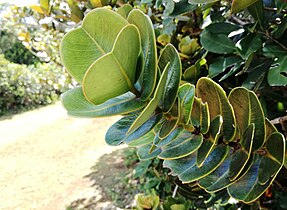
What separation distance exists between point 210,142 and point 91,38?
0.21 metres

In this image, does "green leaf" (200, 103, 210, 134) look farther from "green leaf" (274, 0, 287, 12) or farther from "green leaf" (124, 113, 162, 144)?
"green leaf" (274, 0, 287, 12)

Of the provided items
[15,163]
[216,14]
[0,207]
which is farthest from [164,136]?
[15,163]

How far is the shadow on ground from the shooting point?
3.22 meters

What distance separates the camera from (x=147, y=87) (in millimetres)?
360

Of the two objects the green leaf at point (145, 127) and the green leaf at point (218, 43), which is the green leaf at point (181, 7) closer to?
the green leaf at point (218, 43)

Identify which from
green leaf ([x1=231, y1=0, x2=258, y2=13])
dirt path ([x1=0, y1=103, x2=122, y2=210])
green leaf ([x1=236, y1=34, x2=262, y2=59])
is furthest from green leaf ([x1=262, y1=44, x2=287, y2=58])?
dirt path ([x1=0, y1=103, x2=122, y2=210])

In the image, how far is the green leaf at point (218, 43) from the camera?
0.64 meters

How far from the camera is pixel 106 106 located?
36cm

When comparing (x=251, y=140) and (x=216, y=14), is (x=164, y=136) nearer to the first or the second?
(x=251, y=140)

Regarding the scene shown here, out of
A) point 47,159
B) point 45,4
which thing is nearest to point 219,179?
point 45,4

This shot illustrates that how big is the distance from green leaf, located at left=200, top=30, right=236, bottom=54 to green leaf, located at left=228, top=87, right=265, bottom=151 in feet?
0.78

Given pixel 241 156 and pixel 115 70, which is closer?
pixel 115 70

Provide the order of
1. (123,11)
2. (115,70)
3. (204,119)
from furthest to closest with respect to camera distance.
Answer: (123,11), (204,119), (115,70)

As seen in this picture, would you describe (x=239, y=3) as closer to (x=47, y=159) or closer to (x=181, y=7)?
(x=181, y=7)
